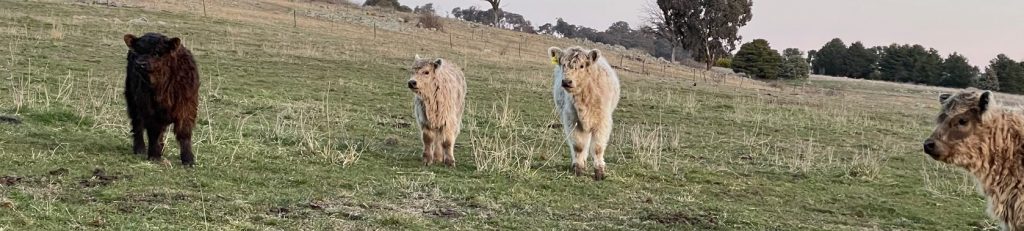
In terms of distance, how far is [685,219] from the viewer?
7.04 metres

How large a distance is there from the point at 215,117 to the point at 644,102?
1049cm

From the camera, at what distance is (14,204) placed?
561 cm

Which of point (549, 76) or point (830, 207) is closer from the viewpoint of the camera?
point (830, 207)

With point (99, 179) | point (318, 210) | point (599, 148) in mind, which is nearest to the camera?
point (318, 210)

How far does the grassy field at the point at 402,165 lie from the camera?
6297 millimetres

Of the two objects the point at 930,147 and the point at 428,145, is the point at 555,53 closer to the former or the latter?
the point at 428,145

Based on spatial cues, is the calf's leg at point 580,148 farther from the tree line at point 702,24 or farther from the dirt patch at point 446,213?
the tree line at point 702,24

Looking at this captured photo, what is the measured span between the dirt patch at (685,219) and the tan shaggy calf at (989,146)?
1943 mm

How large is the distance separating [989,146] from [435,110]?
5.61 m

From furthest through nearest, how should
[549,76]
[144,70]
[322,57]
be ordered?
[549,76]
[322,57]
[144,70]

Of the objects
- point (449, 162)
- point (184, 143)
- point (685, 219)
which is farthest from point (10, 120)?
point (685, 219)

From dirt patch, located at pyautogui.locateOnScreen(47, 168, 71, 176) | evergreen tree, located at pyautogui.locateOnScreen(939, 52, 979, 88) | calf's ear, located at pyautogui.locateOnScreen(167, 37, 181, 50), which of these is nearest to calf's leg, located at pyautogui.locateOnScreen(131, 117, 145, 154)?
calf's ear, located at pyautogui.locateOnScreen(167, 37, 181, 50)

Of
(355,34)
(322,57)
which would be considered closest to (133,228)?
(322,57)

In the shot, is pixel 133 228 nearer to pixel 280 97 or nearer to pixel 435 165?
pixel 435 165
